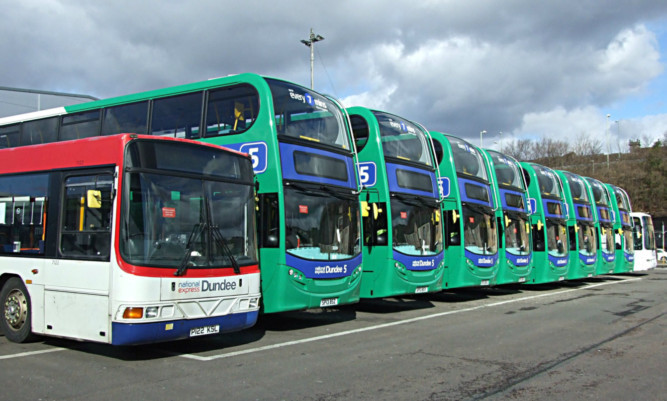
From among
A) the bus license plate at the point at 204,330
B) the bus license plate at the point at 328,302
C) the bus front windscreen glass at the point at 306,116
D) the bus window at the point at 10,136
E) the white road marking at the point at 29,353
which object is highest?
the bus window at the point at 10,136

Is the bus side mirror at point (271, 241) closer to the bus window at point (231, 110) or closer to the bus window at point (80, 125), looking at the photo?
the bus window at point (231, 110)

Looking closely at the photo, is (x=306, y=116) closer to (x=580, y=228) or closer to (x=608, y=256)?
(x=580, y=228)

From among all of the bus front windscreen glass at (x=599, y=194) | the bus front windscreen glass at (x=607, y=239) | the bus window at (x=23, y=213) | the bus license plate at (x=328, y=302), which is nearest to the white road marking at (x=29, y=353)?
the bus window at (x=23, y=213)

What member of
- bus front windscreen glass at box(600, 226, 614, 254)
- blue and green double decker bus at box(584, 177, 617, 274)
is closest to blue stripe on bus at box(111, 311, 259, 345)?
blue and green double decker bus at box(584, 177, 617, 274)

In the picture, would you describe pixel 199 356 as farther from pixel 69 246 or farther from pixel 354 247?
pixel 354 247

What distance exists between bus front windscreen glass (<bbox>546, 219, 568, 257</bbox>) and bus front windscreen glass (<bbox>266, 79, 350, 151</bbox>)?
40.5ft

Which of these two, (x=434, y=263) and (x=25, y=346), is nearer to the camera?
(x=25, y=346)

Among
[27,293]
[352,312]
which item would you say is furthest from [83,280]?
[352,312]

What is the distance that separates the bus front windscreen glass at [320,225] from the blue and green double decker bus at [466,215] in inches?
170

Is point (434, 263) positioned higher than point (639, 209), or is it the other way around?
point (639, 209)

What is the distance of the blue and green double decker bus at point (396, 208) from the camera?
13.2m

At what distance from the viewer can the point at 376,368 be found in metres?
7.53

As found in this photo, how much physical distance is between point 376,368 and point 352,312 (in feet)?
22.4

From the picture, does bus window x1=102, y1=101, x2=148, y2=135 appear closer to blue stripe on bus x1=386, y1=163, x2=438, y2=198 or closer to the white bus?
the white bus
